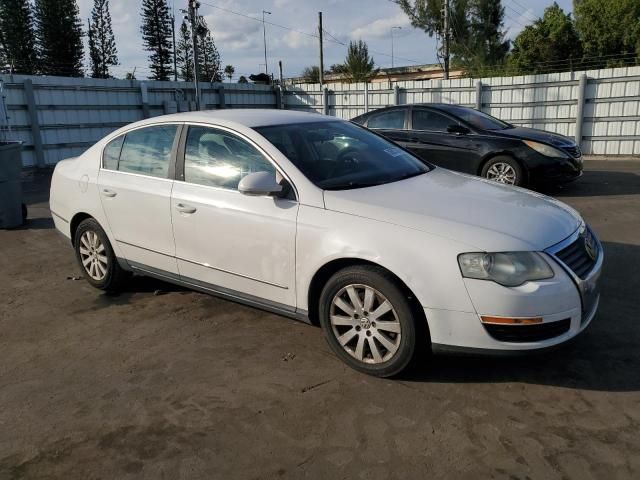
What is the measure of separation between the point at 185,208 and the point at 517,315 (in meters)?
2.37

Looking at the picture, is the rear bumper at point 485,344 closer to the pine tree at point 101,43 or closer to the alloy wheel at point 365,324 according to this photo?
the alloy wheel at point 365,324

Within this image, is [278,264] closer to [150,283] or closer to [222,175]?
[222,175]

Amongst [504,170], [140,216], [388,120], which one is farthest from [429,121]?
[140,216]

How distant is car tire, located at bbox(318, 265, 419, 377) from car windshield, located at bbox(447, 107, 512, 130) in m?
6.35

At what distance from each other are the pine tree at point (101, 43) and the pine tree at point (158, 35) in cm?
409

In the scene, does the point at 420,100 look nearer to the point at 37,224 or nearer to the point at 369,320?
the point at 37,224

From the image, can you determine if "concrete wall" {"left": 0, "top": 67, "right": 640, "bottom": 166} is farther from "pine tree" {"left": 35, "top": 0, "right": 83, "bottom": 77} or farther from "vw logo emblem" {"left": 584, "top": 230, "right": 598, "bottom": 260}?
"pine tree" {"left": 35, "top": 0, "right": 83, "bottom": 77}

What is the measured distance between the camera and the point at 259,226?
3539 millimetres

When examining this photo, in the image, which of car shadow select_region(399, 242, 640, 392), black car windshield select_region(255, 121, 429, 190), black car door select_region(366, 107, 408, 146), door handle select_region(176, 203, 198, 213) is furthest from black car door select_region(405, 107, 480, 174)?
door handle select_region(176, 203, 198, 213)

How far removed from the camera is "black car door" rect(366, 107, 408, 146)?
361 inches

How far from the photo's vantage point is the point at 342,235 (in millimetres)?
3189

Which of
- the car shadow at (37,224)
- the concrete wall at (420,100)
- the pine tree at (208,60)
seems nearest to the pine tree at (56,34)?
the pine tree at (208,60)

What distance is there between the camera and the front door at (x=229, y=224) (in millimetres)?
3488

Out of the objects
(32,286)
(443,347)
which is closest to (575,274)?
(443,347)
